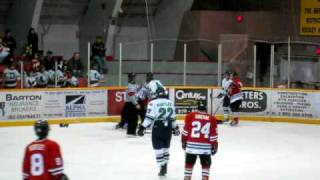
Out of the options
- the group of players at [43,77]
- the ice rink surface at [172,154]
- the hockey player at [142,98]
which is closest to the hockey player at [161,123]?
the ice rink surface at [172,154]

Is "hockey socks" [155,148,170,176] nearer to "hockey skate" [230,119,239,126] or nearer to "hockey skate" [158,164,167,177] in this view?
"hockey skate" [158,164,167,177]

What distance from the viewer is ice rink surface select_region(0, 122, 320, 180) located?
36.6 feet

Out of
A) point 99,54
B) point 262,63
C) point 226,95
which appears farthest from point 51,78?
point 262,63

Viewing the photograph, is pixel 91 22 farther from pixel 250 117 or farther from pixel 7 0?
pixel 250 117

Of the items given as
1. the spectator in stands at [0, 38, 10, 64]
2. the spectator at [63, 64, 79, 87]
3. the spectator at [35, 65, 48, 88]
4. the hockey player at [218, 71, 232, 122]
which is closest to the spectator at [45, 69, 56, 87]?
the spectator at [35, 65, 48, 88]

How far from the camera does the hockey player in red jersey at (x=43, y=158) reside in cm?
623

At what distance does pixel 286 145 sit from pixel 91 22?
13.8 metres

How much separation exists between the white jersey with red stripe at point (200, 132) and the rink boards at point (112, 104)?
9322 millimetres

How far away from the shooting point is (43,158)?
20.5 feet

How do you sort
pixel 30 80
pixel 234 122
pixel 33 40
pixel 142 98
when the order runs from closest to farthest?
1. pixel 142 98
2. pixel 234 122
3. pixel 30 80
4. pixel 33 40

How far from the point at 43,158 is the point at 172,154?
741cm

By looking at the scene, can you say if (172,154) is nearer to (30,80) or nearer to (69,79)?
(30,80)

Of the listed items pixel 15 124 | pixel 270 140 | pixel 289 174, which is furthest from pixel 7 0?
pixel 289 174

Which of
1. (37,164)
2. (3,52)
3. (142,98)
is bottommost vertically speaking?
(37,164)
